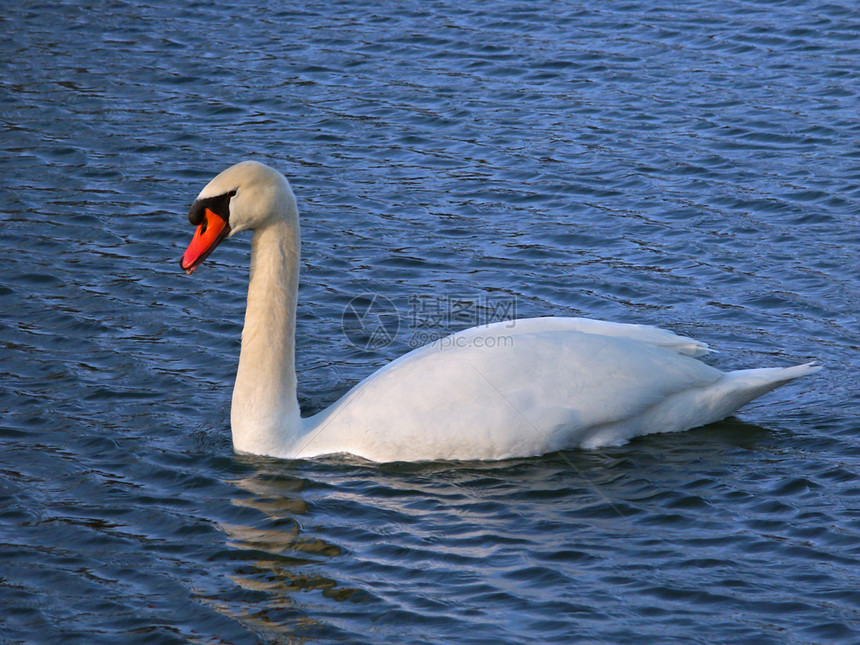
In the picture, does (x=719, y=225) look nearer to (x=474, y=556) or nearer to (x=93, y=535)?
(x=474, y=556)

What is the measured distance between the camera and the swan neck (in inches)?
309

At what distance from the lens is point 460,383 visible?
7.59 m

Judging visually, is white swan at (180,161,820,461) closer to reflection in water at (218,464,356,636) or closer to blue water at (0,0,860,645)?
blue water at (0,0,860,645)

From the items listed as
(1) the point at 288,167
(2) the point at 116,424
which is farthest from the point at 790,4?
(2) the point at 116,424

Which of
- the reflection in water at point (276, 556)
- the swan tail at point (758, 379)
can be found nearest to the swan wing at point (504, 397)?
Result: the swan tail at point (758, 379)

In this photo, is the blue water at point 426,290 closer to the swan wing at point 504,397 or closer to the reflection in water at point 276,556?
the reflection in water at point 276,556

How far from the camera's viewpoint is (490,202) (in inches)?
472

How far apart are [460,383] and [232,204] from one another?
1770 mm

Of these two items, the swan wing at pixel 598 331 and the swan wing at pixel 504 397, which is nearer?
the swan wing at pixel 504 397

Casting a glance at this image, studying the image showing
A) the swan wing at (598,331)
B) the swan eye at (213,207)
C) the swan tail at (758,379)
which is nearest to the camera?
the swan eye at (213,207)

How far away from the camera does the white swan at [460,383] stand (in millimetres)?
7590

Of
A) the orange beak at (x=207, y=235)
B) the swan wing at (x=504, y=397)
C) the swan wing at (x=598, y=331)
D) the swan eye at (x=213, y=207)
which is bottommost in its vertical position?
the swan wing at (x=504, y=397)

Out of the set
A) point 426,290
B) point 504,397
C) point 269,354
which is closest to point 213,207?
point 269,354

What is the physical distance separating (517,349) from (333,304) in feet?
9.48
